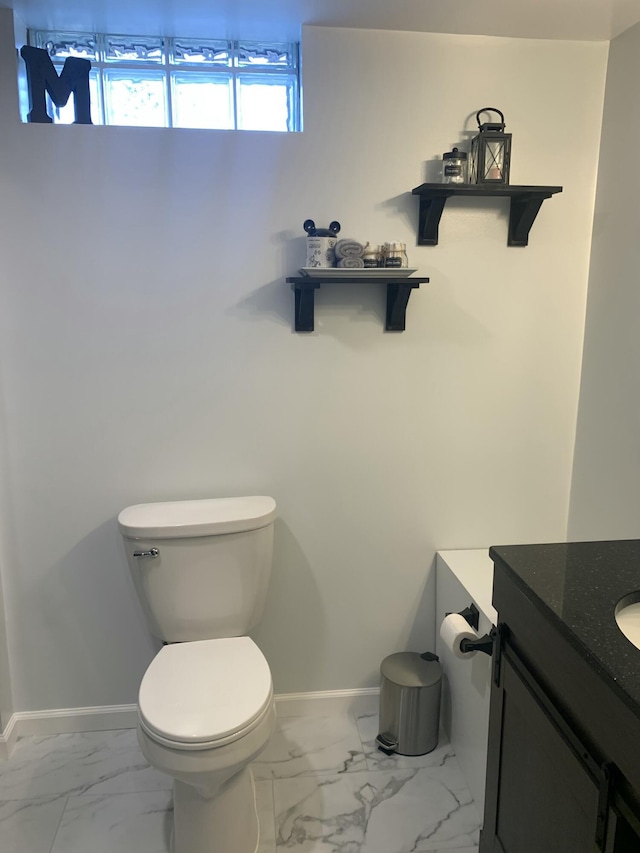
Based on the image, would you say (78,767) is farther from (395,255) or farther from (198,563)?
(395,255)

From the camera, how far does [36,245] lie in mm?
1849

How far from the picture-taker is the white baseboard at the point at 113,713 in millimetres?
2100

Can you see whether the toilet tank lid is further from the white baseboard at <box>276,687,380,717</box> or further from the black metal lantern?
the black metal lantern

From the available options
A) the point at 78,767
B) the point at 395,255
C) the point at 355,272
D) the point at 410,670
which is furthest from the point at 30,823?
the point at 395,255

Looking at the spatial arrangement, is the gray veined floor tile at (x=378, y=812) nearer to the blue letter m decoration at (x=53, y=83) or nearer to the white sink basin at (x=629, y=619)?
the white sink basin at (x=629, y=619)

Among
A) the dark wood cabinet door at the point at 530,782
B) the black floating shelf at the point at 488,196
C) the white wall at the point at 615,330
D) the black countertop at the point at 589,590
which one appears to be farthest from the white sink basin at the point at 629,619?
the black floating shelf at the point at 488,196

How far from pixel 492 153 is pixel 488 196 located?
0.12 meters

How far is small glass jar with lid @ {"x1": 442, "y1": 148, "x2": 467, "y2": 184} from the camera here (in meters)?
1.83

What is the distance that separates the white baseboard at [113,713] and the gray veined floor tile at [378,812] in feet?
0.98

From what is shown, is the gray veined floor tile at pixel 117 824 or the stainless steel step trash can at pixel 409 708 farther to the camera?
the stainless steel step trash can at pixel 409 708

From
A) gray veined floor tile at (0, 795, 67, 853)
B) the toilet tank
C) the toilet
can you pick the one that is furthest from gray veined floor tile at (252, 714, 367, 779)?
gray veined floor tile at (0, 795, 67, 853)

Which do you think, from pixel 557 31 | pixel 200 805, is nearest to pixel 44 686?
pixel 200 805

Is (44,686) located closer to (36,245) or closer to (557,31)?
(36,245)

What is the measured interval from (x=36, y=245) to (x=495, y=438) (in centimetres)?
157
